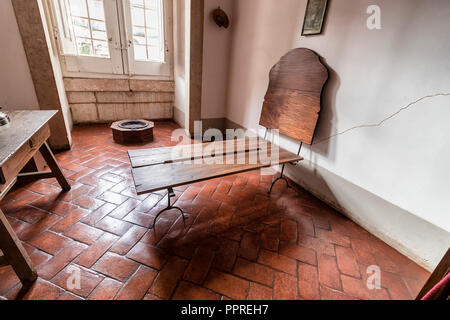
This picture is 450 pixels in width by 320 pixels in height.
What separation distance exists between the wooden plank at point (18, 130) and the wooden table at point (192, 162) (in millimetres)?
666

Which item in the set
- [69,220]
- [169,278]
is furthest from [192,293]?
[69,220]

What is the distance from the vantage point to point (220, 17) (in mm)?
3164

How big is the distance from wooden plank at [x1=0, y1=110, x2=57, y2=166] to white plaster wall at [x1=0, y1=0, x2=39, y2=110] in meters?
1.09

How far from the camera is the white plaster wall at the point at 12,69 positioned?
2.28m

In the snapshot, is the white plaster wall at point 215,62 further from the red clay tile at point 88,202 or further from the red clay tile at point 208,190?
the red clay tile at point 88,202

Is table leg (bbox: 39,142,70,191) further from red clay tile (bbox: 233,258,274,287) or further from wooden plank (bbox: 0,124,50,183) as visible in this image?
red clay tile (bbox: 233,258,274,287)

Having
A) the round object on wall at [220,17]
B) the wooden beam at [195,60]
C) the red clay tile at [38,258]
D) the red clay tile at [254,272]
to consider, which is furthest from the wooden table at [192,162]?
the round object on wall at [220,17]

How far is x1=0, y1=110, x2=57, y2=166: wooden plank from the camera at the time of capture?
3.91 ft

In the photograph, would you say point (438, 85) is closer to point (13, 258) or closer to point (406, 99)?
point (406, 99)

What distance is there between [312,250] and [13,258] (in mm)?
2051

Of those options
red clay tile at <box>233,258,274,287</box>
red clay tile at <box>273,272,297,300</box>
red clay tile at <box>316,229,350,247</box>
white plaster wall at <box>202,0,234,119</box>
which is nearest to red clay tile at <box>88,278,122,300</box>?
red clay tile at <box>233,258,274,287</box>

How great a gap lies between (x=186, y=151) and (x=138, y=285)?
1142 millimetres

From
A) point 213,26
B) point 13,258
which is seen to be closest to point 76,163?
point 13,258

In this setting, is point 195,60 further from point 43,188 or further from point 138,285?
point 138,285
